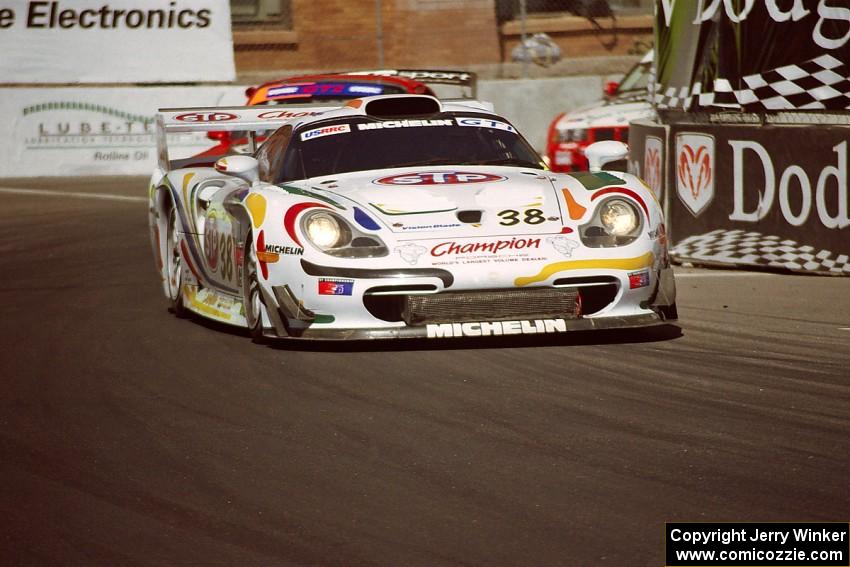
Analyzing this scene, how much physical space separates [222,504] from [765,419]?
6.28 feet

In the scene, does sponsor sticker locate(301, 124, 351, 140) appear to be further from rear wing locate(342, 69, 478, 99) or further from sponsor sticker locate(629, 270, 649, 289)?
rear wing locate(342, 69, 478, 99)

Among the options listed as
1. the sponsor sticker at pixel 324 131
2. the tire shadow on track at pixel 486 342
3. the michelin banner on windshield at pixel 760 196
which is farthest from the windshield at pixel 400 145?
the michelin banner on windshield at pixel 760 196

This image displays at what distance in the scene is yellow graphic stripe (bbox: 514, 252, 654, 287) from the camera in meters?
6.81

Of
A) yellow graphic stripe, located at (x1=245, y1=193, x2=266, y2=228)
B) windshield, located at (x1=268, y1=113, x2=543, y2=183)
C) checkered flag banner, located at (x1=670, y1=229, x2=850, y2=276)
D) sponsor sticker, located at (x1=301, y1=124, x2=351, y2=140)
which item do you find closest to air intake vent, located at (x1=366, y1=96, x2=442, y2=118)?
windshield, located at (x1=268, y1=113, x2=543, y2=183)

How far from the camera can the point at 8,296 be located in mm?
9578

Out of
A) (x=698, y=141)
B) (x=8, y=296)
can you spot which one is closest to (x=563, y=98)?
(x=698, y=141)

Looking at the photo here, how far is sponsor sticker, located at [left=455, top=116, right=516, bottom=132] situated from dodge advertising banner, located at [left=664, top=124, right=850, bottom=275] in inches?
82.5

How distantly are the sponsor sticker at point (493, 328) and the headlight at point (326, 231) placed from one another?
20.9 inches

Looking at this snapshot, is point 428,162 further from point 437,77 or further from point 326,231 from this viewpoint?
point 437,77

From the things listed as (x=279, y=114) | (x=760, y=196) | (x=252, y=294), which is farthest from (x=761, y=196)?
(x=252, y=294)

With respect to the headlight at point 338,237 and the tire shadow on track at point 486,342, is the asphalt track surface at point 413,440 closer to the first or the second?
the tire shadow on track at point 486,342

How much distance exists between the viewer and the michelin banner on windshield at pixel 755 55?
9438 millimetres

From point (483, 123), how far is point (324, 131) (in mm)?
815

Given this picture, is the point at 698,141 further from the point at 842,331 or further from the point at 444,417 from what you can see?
the point at 444,417
